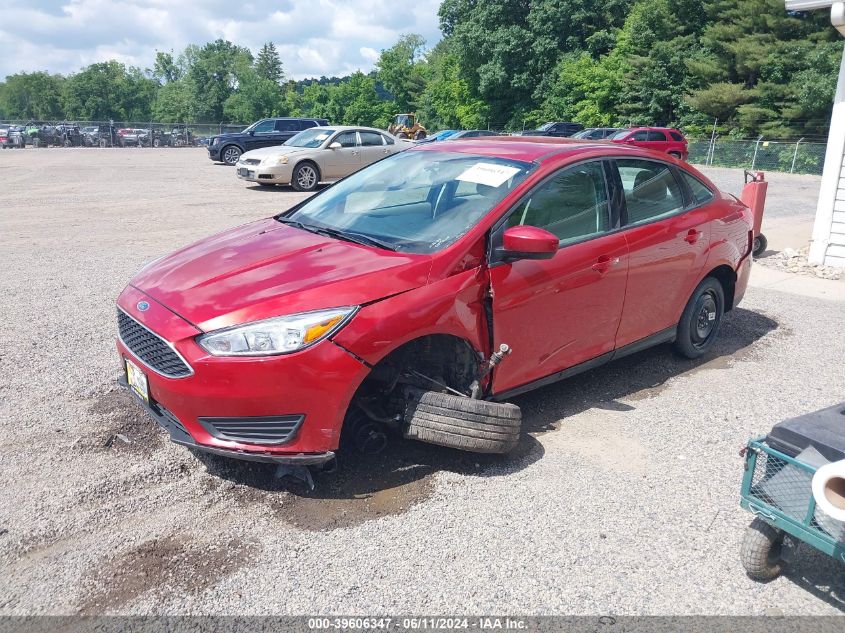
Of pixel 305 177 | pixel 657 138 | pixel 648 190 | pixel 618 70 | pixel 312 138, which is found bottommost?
pixel 305 177

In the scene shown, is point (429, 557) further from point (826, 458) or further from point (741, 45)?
point (741, 45)

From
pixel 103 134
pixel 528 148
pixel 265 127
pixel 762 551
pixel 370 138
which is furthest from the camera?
pixel 103 134

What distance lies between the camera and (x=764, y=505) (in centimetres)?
270

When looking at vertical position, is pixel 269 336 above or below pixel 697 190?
below

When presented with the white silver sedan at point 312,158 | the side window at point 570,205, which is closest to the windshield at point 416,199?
the side window at point 570,205

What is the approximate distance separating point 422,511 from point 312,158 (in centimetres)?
1486

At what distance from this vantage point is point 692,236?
493 cm

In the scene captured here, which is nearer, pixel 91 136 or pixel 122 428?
pixel 122 428

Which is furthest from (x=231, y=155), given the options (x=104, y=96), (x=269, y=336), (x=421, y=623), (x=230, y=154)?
(x=104, y=96)

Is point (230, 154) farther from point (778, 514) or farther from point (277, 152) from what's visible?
point (778, 514)

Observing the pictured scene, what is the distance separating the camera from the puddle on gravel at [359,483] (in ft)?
10.8

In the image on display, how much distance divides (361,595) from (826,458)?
6.14ft

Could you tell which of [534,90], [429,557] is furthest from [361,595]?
[534,90]

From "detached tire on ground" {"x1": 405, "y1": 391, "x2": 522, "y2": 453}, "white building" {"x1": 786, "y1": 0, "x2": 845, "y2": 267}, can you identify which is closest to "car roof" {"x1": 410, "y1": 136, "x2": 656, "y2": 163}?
"detached tire on ground" {"x1": 405, "y1": 391, "x2": 522, "y2": 453}
